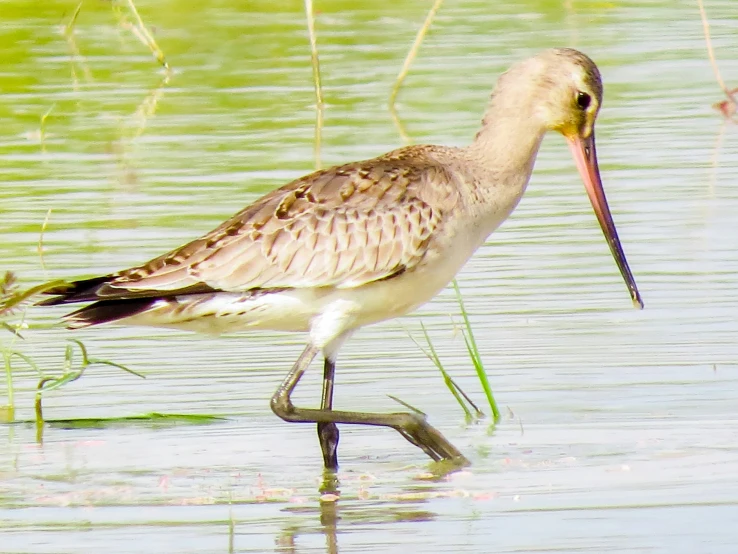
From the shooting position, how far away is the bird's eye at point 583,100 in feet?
24.0

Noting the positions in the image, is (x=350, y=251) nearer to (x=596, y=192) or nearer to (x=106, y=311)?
(x=106, y=311)

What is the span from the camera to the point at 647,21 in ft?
55.6

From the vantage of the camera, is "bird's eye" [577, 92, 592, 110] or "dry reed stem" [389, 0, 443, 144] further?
"dry reed stem" [389, 0, 443, 144]

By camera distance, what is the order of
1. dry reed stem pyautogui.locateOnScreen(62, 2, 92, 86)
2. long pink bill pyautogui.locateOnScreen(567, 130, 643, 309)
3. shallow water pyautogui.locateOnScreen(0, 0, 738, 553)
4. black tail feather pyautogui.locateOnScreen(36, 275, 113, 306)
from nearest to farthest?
shallow water pyautogui.locateOnScreen(0, 0, 738, 553), black tail feather pyautogui.locateOnScreen(36, 275, 113, 306), long pink bill pyautogui.locateOnScreen(567, 130, 643, 309), dry reed stem pyautogui.locateOnScreen(62, 2, 92, 86)

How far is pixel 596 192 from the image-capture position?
7.70m

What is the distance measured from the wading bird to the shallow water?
43cm

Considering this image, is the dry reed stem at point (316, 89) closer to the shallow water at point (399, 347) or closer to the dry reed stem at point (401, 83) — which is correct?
the shallow water at point (399, 347)

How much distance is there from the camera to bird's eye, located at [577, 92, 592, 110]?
7.32 meters

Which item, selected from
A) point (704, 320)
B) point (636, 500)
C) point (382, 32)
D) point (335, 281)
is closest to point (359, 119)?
point (382, 32)

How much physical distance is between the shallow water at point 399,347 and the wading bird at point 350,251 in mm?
426

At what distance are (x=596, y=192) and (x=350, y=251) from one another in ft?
3.70

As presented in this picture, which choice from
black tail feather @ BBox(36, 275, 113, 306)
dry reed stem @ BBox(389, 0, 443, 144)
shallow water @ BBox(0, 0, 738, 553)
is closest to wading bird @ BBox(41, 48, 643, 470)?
black tail feather @ BBox(36, 275, 113, 306)

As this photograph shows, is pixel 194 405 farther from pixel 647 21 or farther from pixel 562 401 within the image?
pixel 647 21

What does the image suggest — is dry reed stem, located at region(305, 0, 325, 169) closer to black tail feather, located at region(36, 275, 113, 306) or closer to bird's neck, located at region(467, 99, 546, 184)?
bird's neck, located at region(467, 99, 546, 184)
